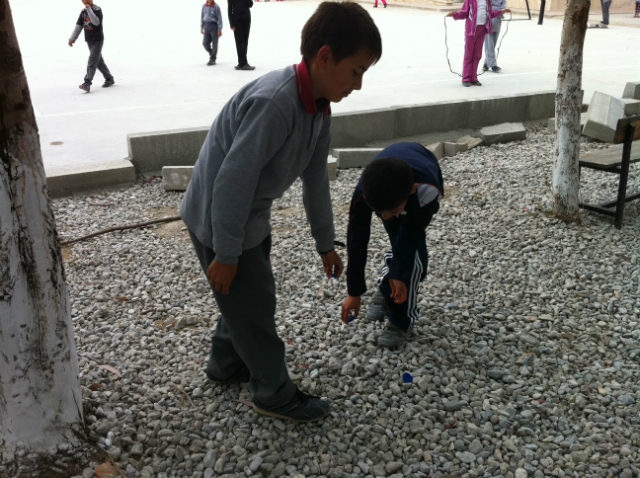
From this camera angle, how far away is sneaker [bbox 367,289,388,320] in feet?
10.9

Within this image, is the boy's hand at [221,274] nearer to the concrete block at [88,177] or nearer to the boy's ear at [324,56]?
the boy's ear at [324,56]

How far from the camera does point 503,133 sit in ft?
23.6

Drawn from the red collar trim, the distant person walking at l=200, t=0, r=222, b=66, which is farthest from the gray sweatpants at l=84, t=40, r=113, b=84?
the red collar trim

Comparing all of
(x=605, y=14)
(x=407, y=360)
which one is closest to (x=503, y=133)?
(x=407, y=360)

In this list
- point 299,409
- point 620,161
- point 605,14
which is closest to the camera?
point 299,409

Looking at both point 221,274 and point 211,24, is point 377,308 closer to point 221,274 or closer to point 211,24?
point 221,274

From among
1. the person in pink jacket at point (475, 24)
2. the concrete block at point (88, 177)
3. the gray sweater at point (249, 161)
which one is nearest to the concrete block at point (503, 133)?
the person in pink jacket at point (475, 24)

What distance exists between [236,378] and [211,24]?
10516mm

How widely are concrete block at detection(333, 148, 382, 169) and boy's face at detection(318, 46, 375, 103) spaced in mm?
4322

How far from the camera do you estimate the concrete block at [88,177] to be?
5535 millimetres

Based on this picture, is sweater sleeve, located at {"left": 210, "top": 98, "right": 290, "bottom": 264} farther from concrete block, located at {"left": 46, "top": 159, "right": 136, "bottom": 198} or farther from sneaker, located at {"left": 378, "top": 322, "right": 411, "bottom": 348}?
concrete block, located at {"left": 46, "top": 159, "right": 136, "bottom": 198}

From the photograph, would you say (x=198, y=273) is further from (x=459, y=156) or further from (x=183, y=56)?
(x=183, y=56)

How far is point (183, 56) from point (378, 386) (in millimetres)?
12556

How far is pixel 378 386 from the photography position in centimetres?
278
